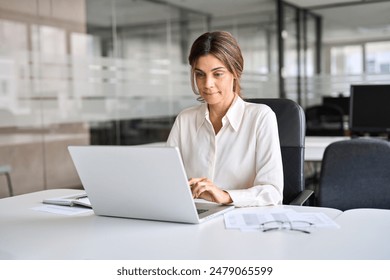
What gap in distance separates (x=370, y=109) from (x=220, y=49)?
2731 millimetres

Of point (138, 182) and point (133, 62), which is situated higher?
point (133, 62)

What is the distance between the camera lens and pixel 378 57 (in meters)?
7.32

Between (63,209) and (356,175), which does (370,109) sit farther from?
(63,209)

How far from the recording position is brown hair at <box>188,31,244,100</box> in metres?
2.01

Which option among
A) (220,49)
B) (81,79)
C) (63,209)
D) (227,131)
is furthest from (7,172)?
(220,49)

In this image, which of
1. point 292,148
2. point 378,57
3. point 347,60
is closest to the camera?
point 292,148

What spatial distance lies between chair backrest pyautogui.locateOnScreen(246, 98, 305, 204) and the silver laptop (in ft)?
2.56

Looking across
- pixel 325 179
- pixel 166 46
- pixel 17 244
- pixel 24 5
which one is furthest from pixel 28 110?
pixel 17 244

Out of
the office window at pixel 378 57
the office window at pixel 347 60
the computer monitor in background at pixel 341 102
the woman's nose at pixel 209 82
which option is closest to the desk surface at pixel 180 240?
the woman's nose at pixel 209 82

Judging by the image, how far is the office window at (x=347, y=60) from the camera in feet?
24.5

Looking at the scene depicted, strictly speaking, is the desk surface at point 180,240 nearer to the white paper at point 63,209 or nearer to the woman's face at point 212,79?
the white paper at point 63,209

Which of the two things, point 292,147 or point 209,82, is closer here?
point 209,82

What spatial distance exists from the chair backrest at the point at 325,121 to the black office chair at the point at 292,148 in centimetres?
316
